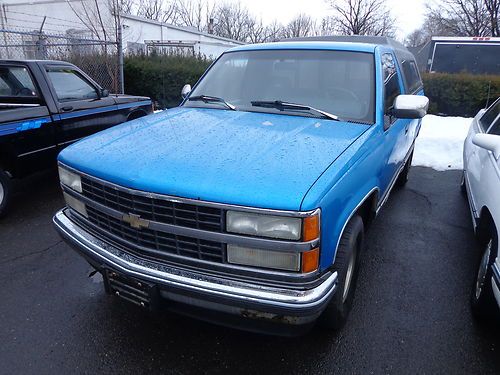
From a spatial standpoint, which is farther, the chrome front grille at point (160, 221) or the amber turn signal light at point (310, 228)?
the chrome front grille at point (160, 221)

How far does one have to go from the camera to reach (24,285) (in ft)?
10.2

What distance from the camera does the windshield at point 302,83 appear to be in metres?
3.04

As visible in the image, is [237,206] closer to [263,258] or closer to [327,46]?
[263,258]

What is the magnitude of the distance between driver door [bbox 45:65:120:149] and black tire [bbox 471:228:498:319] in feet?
15.9

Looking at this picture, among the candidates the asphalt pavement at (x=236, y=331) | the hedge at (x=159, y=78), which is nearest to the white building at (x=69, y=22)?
the hedge at (x=159, y=78)

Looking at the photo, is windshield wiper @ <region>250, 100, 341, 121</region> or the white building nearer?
windshield wiper @ <region>250, 100, 341, 121</region>

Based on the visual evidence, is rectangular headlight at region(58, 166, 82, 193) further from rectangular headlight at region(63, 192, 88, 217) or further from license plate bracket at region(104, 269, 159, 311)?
license plate bracket at region(104, 269, 159, 311)

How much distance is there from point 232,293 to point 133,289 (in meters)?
0.62

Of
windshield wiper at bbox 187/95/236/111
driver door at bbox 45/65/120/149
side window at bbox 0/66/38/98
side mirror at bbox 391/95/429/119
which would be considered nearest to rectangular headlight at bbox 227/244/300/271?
windshield wiper at bbox 187/95/236/111

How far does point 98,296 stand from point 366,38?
440 cm

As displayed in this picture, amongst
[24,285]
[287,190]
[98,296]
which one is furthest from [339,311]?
[24,285]

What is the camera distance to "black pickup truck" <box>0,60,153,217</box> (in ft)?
14.3

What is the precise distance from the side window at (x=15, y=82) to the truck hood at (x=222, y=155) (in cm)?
296

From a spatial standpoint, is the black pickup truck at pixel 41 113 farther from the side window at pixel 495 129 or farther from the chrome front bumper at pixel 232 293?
the side window at pixel 495 129
